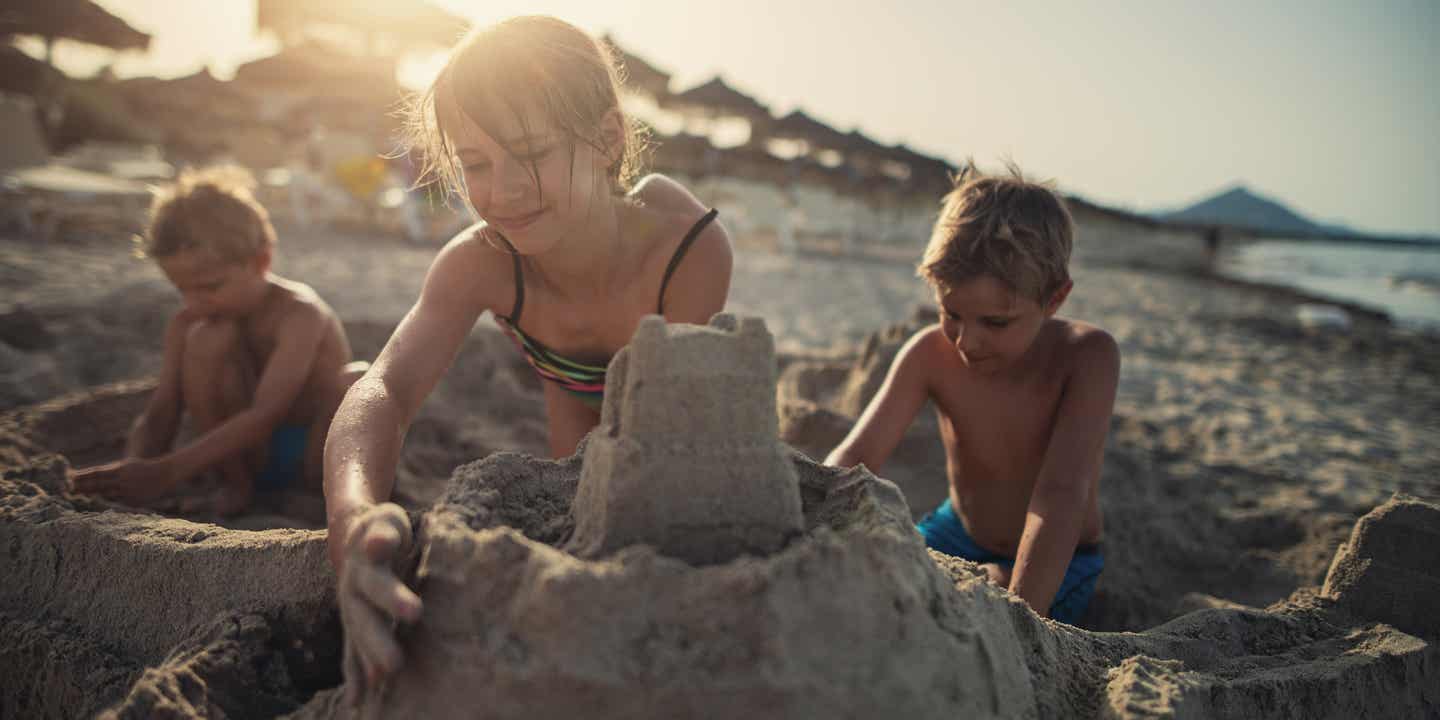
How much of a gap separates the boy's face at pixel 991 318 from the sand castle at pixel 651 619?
0.76m

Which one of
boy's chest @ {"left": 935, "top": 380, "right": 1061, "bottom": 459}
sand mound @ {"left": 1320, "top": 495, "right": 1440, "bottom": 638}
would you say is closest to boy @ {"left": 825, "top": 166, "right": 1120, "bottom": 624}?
boy's chest @ {"left": 935, "top": 380, "right": 1061, "bottom": 459}

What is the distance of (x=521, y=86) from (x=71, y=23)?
1661cm

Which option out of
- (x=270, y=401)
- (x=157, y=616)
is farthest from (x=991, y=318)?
(x=270, y=401)

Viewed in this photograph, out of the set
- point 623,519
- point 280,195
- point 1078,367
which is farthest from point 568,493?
point 280,195

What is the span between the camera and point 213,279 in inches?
103

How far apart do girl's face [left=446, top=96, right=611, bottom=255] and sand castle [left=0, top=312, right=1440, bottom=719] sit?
23.1 inches

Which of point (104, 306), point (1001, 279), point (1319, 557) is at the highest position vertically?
point (1001, 279)

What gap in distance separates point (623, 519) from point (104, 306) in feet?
15.7

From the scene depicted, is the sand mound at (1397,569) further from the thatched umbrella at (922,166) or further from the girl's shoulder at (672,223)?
the thatched umbrella at (922,166)

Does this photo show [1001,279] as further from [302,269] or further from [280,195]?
[280,195]

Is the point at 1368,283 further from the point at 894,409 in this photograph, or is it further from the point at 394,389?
the point at 394,389

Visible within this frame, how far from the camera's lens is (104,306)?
4.30m

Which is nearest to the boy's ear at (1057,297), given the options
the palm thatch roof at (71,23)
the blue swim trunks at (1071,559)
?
the blue swim trunks at (1071,559)

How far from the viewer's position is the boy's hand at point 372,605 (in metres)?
0.86
